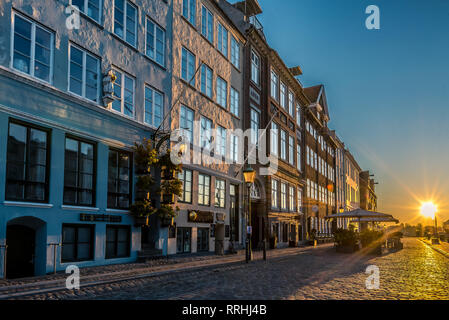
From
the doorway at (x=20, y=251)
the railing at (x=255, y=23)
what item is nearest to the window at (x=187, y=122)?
the doorway at (x=20, y=251)

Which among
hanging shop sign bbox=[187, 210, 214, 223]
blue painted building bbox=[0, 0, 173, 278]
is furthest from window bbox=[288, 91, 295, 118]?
blue painted building bbox=[0, 0, 173, 278]

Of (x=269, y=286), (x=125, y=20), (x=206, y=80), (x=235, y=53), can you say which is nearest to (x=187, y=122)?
(x=206, y=80)

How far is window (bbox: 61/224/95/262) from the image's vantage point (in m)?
15.2

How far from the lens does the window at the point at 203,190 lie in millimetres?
24319

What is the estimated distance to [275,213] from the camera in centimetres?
3603

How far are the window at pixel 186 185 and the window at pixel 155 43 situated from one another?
5.38 metres

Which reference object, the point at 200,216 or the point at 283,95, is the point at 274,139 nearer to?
the point at 283,95

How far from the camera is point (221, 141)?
89.8 ft

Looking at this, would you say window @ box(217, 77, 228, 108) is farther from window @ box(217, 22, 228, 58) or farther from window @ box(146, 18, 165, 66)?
window @ box(146, 18, 165, 66)

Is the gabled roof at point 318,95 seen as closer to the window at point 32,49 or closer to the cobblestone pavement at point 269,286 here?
the cobblestone pavement at point 269,286

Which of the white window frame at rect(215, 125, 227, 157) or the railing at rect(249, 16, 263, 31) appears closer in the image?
the white window frame at rect(215, 125, 227, 157)

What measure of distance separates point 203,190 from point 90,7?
1136 centimetres

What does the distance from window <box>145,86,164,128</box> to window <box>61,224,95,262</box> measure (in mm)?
5818
